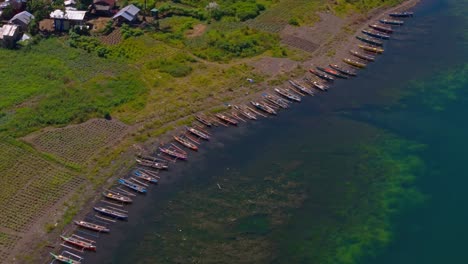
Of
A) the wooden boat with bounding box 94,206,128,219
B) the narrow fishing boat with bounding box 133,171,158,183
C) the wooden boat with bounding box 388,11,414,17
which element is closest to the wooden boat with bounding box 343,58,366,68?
the wooden boat with bounding box 388,11,414,17

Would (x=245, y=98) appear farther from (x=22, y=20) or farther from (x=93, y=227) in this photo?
(x=22, y=20)

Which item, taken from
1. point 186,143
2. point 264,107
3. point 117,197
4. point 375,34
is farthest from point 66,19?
point 375,34

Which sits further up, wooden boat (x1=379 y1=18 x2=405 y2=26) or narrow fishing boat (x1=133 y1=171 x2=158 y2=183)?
wooden boat (x1=379 y1=18 x2=405 y2=26)

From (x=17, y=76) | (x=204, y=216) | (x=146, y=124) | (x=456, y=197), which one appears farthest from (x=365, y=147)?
(x=17, y=76)

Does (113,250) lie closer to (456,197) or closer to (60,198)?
(60,198)

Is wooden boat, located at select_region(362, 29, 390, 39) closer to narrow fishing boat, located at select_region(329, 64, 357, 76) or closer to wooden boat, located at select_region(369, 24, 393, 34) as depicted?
wooden boat, located at select_region(369, 24, 393, 34)

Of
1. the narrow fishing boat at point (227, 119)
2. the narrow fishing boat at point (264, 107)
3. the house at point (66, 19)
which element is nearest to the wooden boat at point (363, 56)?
the narrow fishing boat at point (264, 107)
